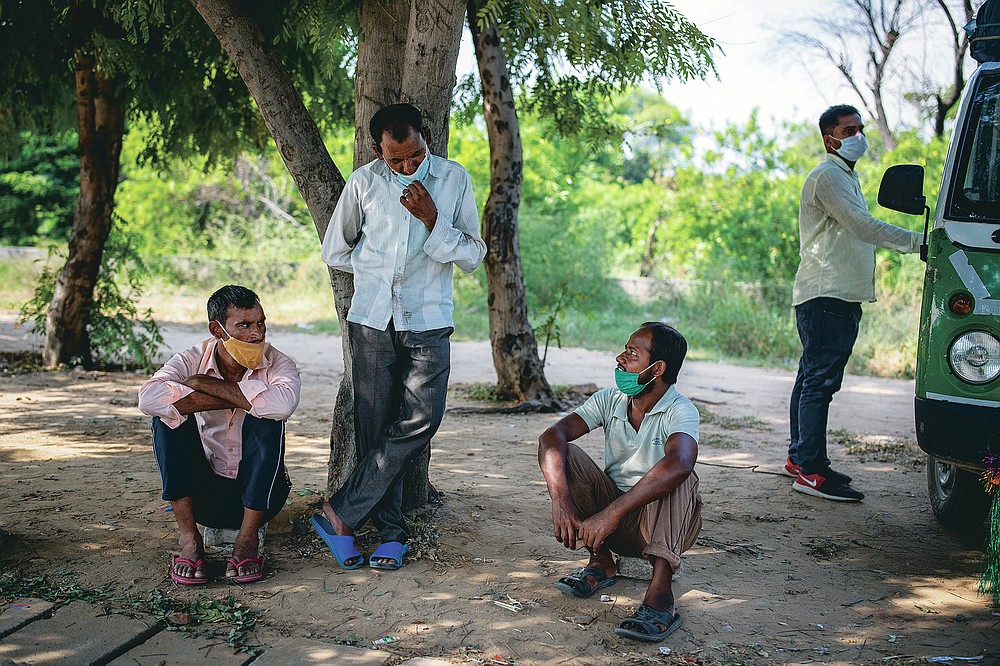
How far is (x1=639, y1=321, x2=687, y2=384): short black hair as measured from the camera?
11.7 feet

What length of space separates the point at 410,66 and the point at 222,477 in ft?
6.56

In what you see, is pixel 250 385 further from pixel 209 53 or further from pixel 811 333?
pixel 209 53

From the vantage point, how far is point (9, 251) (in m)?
18.2

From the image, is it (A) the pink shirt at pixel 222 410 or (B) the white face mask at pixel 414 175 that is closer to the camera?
(A) the pink shirt at pixel 222 410

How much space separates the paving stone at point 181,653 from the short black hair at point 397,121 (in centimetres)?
204

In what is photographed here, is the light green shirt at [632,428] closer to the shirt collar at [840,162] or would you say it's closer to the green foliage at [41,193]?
the shirt collar at [840,162]

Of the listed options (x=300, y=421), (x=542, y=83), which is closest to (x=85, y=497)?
(x=300, y=421)

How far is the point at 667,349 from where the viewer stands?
3572 millimetres

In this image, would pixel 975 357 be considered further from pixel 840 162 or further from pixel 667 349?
pixel 840 162

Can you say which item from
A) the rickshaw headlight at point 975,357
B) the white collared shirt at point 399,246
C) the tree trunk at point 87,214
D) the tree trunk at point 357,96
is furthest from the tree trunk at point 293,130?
the tree trunk at point 87,214

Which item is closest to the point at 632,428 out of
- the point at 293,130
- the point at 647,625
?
the point at 647,625

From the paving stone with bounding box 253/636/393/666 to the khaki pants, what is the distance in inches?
37.7

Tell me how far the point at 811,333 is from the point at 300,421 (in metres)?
4.07

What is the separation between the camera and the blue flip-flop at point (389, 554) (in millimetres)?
3850
